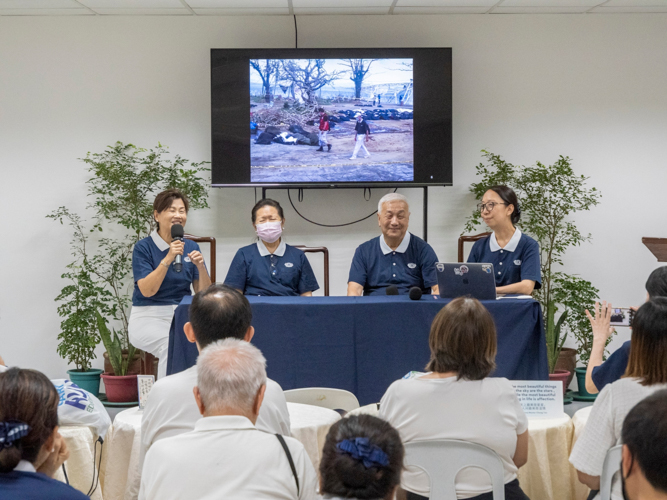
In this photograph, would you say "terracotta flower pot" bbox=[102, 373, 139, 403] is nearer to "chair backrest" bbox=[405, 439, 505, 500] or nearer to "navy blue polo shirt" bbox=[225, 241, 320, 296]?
"navy blue polo shirt" bbox=[225, 241, 320, 296]

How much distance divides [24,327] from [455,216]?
3675 mm

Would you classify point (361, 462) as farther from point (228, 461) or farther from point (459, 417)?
point (459, 417)

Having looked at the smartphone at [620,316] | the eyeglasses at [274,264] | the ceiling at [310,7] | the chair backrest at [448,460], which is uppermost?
the ceiling at [310,7]

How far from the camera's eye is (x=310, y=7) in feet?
17.0

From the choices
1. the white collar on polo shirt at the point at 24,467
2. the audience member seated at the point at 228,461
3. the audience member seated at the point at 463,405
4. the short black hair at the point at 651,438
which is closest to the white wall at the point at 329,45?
the audience member seated at the point at 463,405

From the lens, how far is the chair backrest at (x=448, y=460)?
185cm

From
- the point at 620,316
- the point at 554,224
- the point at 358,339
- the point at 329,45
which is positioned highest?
the point at 329,45

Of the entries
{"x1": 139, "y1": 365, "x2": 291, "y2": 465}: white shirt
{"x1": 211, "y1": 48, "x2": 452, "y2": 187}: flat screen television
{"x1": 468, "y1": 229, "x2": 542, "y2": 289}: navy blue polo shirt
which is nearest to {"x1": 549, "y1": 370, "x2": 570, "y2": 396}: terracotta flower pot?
{"x1": 468, "y1": 229, "x2": 542, "y2": 289}: navy blue polo shirt

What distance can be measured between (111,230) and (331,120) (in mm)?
2007

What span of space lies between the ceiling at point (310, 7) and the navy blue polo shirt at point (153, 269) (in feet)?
7.12

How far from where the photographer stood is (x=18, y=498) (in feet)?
4.29

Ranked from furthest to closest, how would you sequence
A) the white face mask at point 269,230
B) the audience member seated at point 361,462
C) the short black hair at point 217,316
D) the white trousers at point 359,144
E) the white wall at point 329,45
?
the white wall at point 329,45, the white trousers at point 359,144, the white face mask at point 269,230, the short black hair at point 217,316, the audience member seated at point 361,462

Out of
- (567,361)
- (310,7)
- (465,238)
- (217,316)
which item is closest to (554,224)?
(465,238)

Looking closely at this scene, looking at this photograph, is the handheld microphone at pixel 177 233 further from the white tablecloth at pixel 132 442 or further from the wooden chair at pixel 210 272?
the wooden chair at pixel 210 272
